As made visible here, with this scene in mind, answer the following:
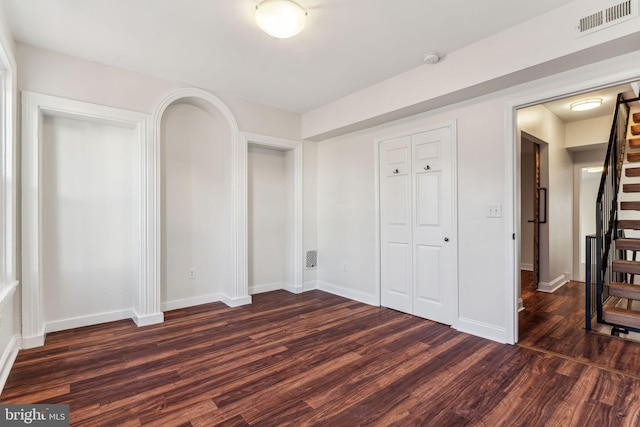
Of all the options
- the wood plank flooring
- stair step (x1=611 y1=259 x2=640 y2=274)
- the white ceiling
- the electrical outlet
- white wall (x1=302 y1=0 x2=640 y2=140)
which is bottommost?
the wood plank flooring

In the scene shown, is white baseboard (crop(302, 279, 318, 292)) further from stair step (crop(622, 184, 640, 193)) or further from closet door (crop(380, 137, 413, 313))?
stair step (crop(622, 184, 640, 193))

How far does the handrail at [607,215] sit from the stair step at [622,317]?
8 centimetres

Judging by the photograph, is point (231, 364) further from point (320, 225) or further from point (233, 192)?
point (320, 225)

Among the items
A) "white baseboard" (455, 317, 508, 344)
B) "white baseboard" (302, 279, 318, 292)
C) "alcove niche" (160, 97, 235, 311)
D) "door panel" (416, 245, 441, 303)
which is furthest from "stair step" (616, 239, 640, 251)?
"alcove niche" (160, 97, 235, 311)

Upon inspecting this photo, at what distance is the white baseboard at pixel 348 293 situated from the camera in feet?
13.6

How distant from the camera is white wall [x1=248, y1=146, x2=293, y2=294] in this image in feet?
15.1

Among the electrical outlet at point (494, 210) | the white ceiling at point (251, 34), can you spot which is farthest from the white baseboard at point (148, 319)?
the electrical outlet at point (494, 210)

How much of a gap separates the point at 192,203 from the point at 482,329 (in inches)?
141

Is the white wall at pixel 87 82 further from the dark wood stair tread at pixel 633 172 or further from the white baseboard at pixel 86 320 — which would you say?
the dark wood stair tread at pixel 633 172

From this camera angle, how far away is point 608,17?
208cm

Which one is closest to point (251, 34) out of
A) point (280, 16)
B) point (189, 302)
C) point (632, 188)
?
point (280, 16)

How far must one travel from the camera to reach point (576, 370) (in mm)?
2373

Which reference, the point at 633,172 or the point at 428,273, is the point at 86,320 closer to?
the point at 428,273

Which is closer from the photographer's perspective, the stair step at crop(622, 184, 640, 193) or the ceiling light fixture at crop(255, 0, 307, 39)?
the ceiling light fixture at crop(255, 0, 307, 39)
